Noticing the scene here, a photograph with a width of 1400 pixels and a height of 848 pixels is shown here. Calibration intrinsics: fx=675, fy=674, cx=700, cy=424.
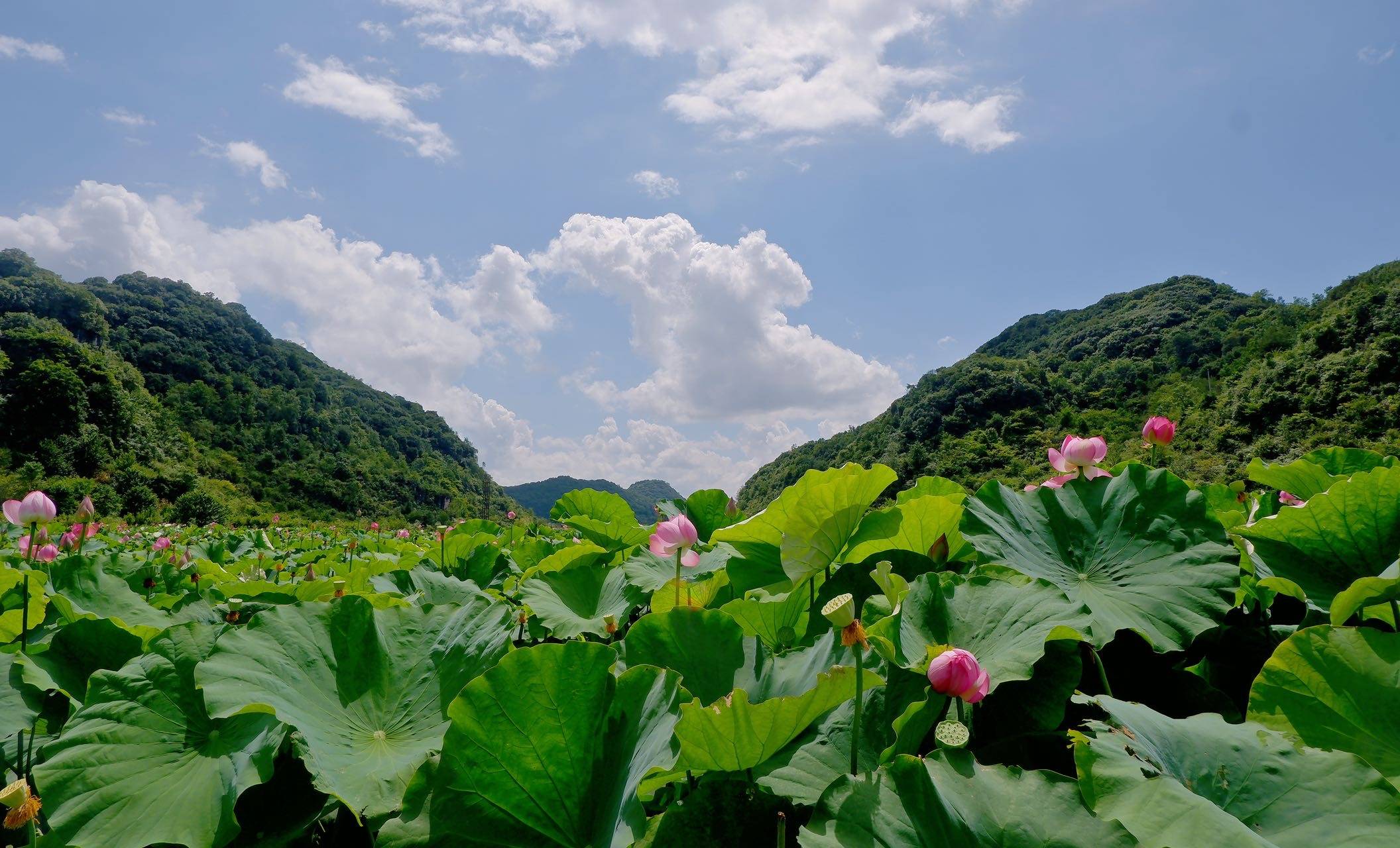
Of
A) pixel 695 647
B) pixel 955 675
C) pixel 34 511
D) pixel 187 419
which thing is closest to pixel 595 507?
pixel 34 511

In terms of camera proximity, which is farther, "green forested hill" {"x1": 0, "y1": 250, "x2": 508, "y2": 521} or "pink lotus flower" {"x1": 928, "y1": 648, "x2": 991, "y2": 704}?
"green forested hill" {"x1": 0, "y1": 250, "x2": 508, "y2": 521}

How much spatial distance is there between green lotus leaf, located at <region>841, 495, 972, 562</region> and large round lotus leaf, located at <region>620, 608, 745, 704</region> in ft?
1.10

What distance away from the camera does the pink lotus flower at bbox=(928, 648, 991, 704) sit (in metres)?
0.66

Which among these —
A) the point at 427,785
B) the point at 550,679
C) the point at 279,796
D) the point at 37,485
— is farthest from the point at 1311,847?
the point at 37,485

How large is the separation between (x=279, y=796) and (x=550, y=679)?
0.42 meters

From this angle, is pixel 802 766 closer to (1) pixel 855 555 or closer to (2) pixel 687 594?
(1) pixel 855 555

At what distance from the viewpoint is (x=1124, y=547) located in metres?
1.20

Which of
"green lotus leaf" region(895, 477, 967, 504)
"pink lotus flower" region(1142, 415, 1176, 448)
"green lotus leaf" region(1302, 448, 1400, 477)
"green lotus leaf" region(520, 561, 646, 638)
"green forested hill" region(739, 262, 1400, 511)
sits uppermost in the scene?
"green forested hill" region(739, 262, 1400, 511)

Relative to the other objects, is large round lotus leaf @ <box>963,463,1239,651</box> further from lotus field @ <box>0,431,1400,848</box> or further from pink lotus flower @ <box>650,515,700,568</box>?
pink lotus flower @ <box>650,515,700,568</box>

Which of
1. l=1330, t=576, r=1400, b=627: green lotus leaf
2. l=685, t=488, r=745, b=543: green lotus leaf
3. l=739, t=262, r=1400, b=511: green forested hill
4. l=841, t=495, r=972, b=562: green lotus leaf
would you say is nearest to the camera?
l=1330, t=576, r=1400, b=627: green lotus leaf

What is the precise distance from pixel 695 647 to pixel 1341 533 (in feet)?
3.33

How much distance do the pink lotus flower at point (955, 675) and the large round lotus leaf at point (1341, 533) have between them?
748 millimetres

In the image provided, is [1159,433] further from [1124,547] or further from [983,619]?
[983,619]

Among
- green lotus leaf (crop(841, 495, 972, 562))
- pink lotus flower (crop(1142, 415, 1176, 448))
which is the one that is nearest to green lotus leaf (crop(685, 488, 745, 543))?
green lotus leaf (crop(841, 495, 972, 562))
